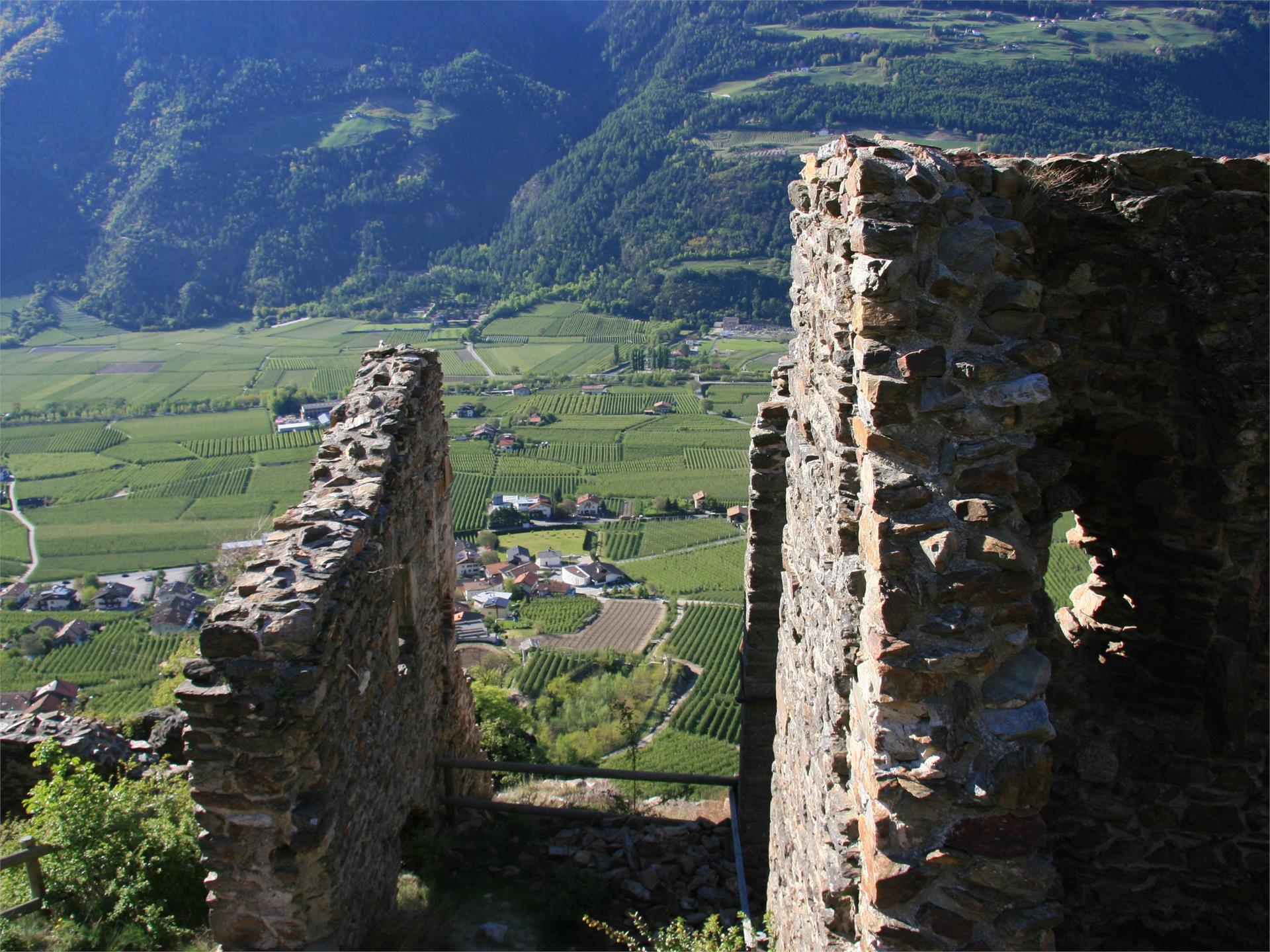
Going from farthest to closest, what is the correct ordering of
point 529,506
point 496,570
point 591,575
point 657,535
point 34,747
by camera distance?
point 529,506 < point 657,535 < point 496,570 < point 591,575 < point 34,747

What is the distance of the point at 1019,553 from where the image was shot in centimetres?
327

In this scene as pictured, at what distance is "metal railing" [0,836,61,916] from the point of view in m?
5.96

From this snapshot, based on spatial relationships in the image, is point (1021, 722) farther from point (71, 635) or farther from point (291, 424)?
point (291, 424)

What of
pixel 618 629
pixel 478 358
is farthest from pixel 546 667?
pixel 478 358

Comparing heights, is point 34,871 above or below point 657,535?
above

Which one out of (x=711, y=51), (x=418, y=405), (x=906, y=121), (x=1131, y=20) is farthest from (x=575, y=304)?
(x=418, y=405)

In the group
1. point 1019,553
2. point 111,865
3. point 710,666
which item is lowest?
point 710,666

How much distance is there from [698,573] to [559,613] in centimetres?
769

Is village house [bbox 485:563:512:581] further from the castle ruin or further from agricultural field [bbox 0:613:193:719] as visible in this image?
the castle ruin

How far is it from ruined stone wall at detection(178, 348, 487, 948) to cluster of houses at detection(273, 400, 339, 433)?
5578cm

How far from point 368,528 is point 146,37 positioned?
139541mm

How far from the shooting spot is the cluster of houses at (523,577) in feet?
122

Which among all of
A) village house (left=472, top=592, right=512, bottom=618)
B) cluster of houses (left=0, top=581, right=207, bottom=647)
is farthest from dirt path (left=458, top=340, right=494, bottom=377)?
village house (left=472, top=592, right=512, bottom=618)

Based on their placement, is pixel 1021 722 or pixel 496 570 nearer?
pixel 1021 722
